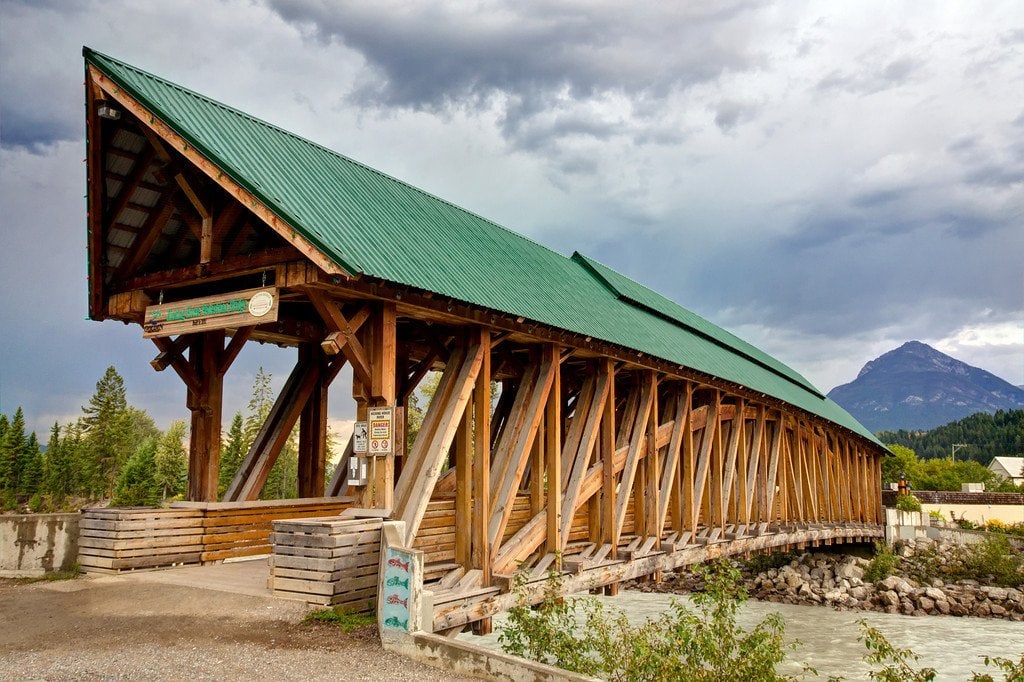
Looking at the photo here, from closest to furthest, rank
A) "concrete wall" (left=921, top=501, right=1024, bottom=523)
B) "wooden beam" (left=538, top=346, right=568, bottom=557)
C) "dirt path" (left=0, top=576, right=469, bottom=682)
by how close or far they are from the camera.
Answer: "dirt path" (left=0, top=576, right=469, bottom=682), "wooden beam" (left=538, top=346, right=568, bottom=557), "concrete wall" (left=921, top=501, right=1024, bottom=523)

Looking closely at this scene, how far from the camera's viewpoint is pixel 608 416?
17703mm

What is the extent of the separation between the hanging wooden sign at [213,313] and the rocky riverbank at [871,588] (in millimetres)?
21199

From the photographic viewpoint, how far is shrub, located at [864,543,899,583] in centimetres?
3662

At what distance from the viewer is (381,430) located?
37.8ft

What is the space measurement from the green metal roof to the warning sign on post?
5.87ft

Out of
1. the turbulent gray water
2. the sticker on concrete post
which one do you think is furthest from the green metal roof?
the turbulent gray water

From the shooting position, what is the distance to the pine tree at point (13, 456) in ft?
231

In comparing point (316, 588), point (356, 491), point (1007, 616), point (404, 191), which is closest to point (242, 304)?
point (356, 491)

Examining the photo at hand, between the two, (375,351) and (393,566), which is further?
(375,351)

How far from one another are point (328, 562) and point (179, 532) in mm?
4859

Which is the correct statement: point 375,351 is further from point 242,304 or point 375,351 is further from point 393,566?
point 393,566

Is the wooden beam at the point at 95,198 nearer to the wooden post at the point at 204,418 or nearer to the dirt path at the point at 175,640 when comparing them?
the wooden post at the point at 204,418

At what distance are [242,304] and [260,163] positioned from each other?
2.22 meters

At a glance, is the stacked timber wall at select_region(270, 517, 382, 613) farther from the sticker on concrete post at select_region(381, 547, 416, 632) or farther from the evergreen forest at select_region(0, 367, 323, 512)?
the evergreen forest at select_region(0, 367, 323, 512)
